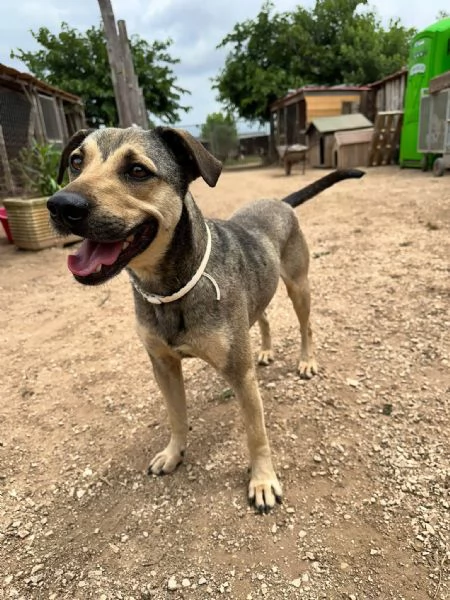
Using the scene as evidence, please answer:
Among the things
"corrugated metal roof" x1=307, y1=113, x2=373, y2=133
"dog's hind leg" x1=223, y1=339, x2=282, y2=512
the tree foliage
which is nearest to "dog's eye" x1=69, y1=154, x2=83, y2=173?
"dog's hind leg" x1=223, y1=339, x2=282, y2=512

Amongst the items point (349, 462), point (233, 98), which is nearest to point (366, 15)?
point (233, 98)

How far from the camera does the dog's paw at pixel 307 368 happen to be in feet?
12.2

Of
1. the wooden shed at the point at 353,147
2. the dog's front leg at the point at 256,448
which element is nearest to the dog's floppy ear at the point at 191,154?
the dog's front leg at the point at 256,448

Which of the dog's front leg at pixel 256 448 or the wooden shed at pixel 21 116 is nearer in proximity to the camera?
the dog's front leg at pixel 256 448

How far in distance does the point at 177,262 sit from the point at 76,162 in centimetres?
83

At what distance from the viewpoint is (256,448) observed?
2697 mm

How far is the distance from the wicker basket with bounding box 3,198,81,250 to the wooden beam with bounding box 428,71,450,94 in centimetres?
969

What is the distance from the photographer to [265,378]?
12.6 ft

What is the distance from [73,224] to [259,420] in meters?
1.62

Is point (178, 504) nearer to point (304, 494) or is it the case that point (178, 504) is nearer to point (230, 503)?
point (230, 503)

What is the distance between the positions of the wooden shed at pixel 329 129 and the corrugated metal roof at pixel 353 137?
3.54 feet

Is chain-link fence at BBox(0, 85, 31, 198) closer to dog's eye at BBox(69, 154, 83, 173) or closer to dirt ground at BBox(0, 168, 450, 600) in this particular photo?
dirt ground at BBox(0, 168, 450, 600)

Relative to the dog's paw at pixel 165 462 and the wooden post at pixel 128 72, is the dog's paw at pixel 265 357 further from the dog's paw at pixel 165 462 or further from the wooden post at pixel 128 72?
the wooden post at pixel 128 72

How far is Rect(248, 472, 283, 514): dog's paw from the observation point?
99.7 inches
